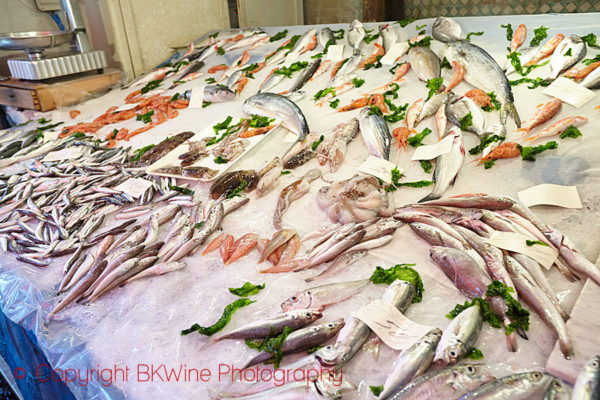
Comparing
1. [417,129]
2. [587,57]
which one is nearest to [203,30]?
[417,129]

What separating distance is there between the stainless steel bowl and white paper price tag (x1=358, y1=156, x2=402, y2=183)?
11.4 ft

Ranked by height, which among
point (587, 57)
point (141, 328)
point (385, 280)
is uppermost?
point (587, 57)

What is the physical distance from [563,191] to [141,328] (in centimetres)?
206

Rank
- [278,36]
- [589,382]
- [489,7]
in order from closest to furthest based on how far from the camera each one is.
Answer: [589,382] < [278,36] < [489,7]

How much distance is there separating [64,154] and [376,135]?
2627 millimetres

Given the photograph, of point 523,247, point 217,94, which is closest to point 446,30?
point 217,94

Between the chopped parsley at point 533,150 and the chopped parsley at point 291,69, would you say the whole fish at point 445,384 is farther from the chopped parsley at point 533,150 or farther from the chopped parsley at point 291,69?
the chopped parsley at point 291,69

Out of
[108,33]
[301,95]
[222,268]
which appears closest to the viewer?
[222,268]

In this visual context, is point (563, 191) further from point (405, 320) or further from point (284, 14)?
point (284, 14)

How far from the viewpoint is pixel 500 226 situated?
1.67 metres

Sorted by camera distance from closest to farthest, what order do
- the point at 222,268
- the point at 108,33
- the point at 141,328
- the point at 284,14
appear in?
the point at 141,328
the point at 222,268
the point at 108,33
the point at 284,14

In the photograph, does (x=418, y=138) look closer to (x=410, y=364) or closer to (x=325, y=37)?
(x=410, y=364)

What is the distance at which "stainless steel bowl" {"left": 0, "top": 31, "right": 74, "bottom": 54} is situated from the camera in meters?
3.46

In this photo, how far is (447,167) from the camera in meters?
2.11
